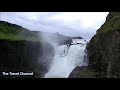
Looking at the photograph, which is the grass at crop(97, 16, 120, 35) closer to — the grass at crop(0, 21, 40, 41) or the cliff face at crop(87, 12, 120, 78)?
the cliff face at crop(87, 12, 120, 78)

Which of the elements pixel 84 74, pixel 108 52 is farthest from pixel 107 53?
pixel 84 74

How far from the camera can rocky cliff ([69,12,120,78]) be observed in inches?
521

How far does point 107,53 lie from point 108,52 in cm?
13

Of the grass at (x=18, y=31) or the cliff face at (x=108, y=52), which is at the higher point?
the grass at (x=18, y=31)

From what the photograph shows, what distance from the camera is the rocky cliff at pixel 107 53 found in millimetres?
13227

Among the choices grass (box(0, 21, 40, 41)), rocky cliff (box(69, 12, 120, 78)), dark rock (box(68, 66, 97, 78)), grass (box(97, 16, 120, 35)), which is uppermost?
grass (box(97, 16, 120, 35))

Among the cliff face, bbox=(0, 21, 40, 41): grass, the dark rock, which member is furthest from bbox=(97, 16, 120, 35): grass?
bbox=(0, 21, 40, 41): grass

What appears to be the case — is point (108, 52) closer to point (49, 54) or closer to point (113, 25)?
point (49, 54)

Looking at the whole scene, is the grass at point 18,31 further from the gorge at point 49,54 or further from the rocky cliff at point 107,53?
the rocky cliff at point 107,53

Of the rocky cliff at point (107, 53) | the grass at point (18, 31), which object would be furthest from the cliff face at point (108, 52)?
the grass at point (18, 31)
